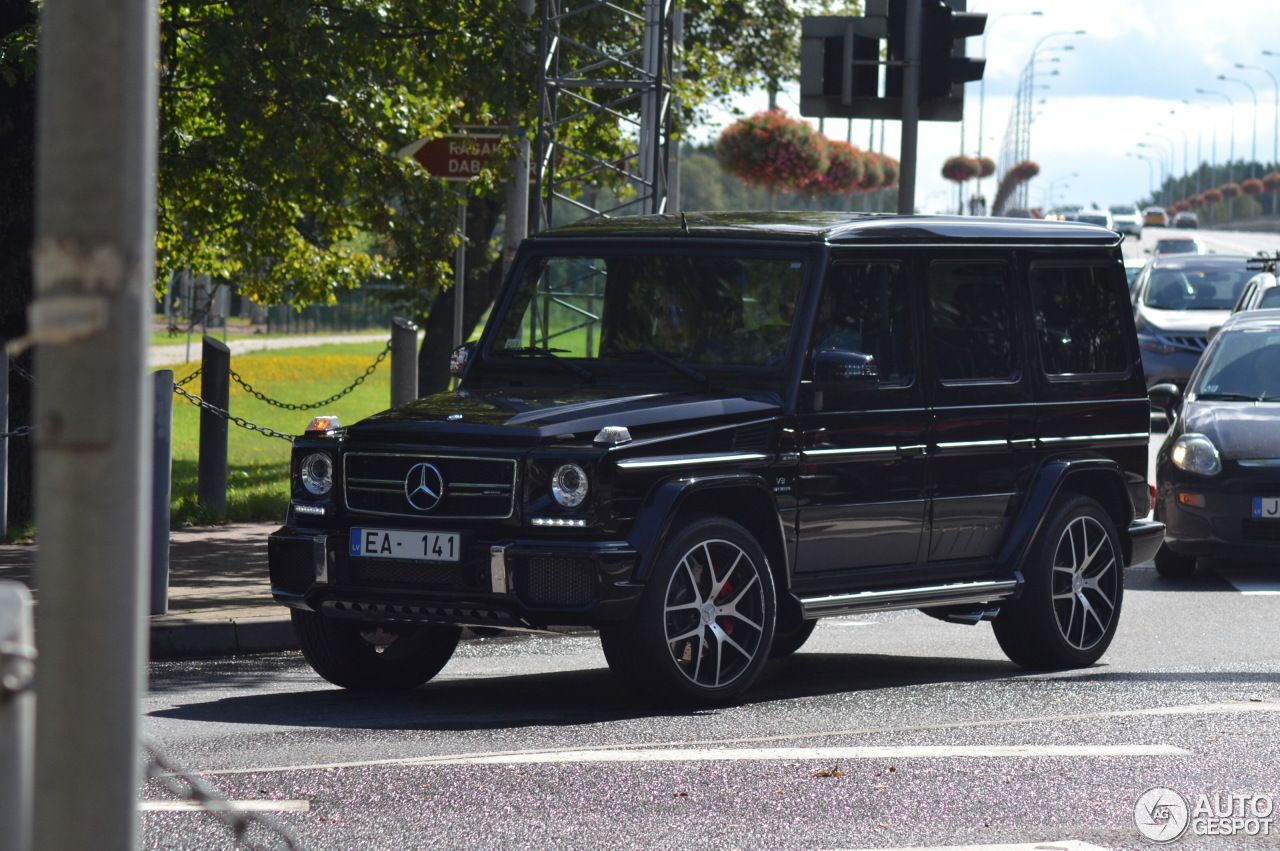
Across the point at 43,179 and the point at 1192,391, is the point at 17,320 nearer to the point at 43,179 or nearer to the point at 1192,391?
the point at 1192,391

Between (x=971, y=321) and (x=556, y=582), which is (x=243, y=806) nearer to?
(x=556, y=582)

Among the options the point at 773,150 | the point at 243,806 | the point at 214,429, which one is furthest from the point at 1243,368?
the point at 773,150

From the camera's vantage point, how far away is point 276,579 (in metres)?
7.85

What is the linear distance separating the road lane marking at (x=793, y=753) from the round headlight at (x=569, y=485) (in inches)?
39.1

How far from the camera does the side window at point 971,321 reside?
345 inches

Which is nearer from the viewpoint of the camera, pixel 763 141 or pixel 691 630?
pixel 691 630

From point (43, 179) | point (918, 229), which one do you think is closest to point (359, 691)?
point (918, 229)

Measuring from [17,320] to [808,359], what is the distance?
23.5 ft

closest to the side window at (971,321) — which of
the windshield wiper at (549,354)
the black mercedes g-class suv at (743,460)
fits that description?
the black mercedes g-class suv at (743,460)

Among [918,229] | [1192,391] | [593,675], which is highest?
[918,229]

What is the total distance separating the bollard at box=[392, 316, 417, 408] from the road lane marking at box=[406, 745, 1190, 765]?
765cm

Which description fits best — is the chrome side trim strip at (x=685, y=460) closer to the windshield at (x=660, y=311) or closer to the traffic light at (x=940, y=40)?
the windshield at (x=660, y=311)

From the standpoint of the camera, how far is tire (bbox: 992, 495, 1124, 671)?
8.89 metres

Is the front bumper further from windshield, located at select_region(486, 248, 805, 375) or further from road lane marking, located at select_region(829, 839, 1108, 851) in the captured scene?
road lane marking, located at select_region(829, 839, 1108, 851)
